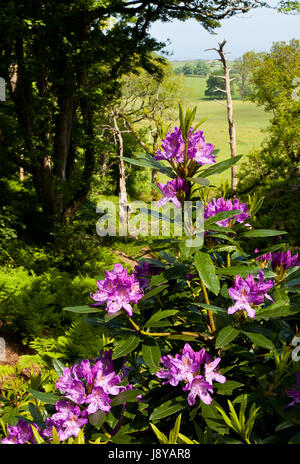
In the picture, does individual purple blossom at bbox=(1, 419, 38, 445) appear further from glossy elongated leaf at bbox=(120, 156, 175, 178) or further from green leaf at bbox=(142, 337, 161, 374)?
glossy elongated leaf at bbox=(120, 156, 175, 178)

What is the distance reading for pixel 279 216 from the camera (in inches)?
359

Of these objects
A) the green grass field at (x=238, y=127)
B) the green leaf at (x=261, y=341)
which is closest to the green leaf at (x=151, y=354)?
the green leaf at (x=261, y=341)

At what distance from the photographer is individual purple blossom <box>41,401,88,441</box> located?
1.08 meters

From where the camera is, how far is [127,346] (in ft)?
3.86

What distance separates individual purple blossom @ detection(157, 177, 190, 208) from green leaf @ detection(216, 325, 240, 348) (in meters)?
0.45

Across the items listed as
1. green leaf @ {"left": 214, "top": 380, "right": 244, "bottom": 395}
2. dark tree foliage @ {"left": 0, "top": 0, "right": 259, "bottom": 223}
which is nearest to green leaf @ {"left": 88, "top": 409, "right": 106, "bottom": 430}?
green leaf @ {"left": 214, "top": 380, "right": 244, "bottom": 395}

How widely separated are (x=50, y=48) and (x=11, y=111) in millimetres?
1615

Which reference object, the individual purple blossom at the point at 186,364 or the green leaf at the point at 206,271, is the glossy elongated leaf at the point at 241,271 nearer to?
the green leaf at the point at 206,271

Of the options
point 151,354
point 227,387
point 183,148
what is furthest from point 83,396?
point 183,148

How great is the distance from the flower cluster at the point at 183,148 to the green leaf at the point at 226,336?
562 millimetres

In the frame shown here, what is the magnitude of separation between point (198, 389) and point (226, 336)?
0.64 ft

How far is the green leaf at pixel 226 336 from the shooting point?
44.0 inches

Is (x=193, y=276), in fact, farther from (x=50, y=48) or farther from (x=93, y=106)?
(x=93, y=106)
